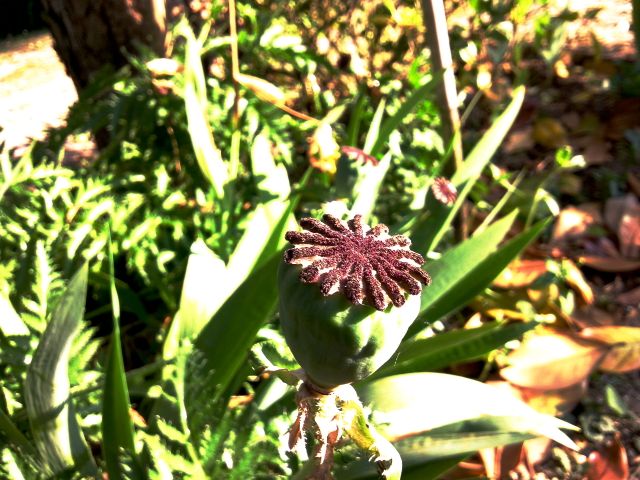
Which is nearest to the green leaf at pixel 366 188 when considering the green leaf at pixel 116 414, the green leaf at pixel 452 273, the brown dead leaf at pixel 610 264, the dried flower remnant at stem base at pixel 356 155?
the dried flower remnant at stem base at pixel 356 155

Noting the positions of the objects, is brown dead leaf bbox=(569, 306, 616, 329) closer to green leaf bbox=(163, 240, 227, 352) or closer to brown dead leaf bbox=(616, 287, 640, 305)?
brown dead leaf bbox=(616, 287, 640, 305)

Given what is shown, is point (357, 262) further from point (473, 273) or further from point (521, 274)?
point (521, 274)

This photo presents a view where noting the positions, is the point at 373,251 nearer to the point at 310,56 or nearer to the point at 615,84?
the point at 310,56

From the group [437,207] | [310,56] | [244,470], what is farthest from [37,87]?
[244,470]

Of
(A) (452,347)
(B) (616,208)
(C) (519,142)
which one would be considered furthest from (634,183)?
(A) (452,347)

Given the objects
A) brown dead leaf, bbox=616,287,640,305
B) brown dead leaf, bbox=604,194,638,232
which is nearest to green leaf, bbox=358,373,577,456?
A: brown dead leaf, bbox=616,287,640,305

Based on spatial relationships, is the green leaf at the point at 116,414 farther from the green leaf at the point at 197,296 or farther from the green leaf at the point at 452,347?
the green leaf at the point at 452,347
